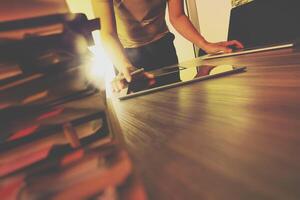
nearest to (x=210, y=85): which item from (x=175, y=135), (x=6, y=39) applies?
(x=175, y=135)

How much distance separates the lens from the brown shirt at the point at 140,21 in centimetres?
172

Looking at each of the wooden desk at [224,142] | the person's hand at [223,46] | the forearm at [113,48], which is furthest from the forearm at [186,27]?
the wooden desk at [224,142]

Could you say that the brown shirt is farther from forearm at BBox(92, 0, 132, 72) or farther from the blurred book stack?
the blurred book stack

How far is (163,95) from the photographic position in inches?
24.4

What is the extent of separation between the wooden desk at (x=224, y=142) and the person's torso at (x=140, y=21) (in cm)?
133

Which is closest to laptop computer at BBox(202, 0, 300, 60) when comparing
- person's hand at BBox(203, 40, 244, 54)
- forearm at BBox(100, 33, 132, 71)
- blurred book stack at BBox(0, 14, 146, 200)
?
person's hand at BBox(203, 40, 244, 54)

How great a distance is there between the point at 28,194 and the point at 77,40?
0.30 m

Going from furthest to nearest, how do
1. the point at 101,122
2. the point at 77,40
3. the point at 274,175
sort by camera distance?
the point at 77,40 < the point at 101,122 < the point at 274,175

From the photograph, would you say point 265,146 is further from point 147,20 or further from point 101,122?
point 147,20

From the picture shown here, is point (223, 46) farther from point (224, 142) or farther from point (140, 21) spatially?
point (224, 142)

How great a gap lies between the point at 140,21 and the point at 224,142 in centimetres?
160

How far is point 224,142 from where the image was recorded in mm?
272

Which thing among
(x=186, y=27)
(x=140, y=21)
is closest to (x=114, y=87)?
(x=140, y=21)

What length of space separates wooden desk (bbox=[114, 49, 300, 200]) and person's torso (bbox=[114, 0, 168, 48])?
4.37 feet
